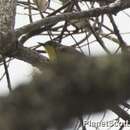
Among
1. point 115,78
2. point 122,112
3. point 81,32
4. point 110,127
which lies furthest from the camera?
point 81,32

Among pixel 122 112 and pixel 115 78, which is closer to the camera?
pixel 115 78

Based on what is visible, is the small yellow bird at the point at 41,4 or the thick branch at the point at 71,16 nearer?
the thick branch at the point at 71,16

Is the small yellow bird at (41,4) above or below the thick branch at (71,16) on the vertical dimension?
above

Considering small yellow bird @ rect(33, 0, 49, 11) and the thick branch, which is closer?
the thick branch

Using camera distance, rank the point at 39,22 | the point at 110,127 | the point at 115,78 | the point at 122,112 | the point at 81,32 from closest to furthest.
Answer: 1. the point at 115,78
2. the point at 39,22
3. the point at 122,112
4. the point at 110,127
5. the point at 81,32

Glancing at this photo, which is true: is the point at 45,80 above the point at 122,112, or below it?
above

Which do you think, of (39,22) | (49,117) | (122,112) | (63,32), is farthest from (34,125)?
(63,32)

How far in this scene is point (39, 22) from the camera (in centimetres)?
85

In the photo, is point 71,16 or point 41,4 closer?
point 71,16

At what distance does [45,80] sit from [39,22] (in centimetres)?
70

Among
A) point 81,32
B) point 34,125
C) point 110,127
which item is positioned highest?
point 81,32

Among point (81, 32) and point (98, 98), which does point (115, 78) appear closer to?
point (98, 98)

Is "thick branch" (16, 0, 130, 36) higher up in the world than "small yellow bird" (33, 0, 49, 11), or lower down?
lower down

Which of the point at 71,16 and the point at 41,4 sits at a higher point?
the point at 41,4
